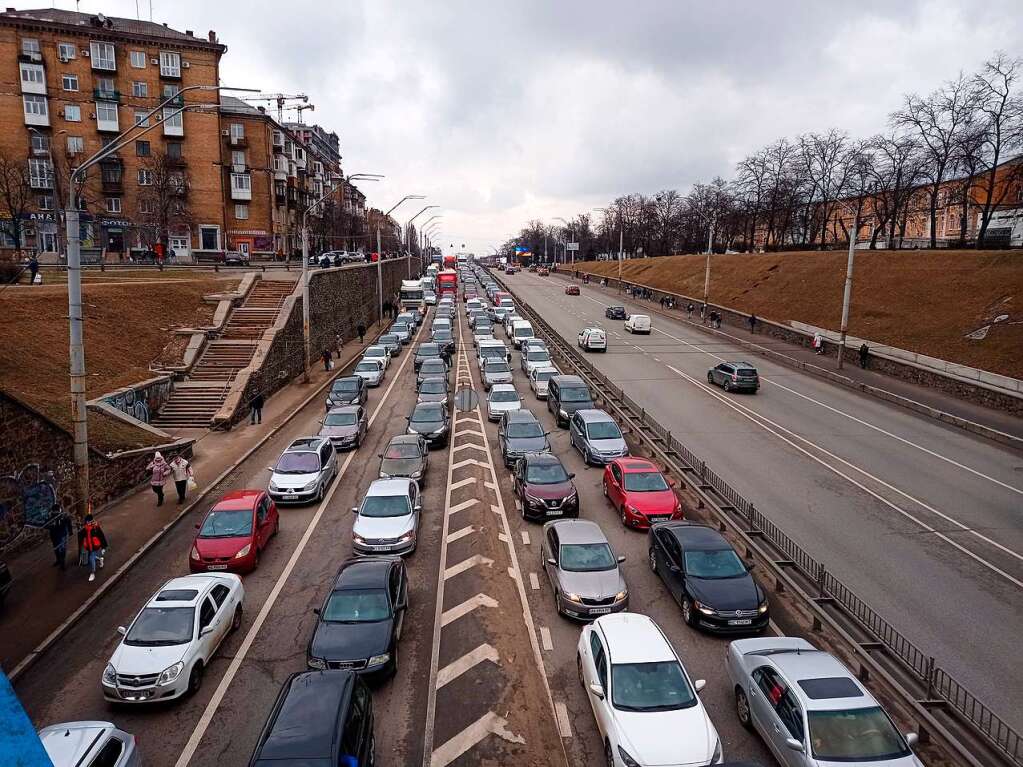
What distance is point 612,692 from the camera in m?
9.30

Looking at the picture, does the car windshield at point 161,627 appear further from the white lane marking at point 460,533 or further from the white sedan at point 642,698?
the white lane marking at point 460,533

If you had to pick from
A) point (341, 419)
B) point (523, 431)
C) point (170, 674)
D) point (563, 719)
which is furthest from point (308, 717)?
point (341, 419)

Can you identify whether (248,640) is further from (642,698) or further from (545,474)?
(545,474)

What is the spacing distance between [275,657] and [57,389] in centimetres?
1594

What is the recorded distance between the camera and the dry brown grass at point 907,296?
117ft

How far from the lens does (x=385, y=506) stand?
16484 mm

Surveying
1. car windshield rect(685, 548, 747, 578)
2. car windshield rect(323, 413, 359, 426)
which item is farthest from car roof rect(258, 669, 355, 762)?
car windshield rect(323, 413, 359, 426)

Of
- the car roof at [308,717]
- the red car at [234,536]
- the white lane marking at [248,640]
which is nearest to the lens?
the car roof at [308,717]

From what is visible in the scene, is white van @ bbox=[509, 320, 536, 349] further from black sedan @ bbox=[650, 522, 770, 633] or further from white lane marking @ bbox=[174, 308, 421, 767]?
black sedan @ bbox=[650, 522, 770, 633]

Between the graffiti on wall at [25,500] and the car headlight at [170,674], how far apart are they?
315 inches

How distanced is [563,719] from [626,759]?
181 cm

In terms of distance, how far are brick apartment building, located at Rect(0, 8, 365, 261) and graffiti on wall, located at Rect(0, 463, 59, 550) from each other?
43.0 meters

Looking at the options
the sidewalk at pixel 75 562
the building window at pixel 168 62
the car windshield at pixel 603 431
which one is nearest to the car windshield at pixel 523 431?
the car windshield at pixel 603 431

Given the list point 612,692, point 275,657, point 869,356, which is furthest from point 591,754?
point 869,356
